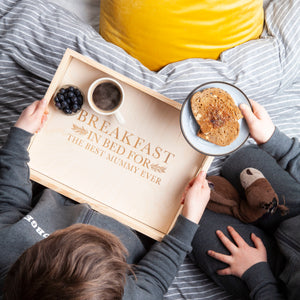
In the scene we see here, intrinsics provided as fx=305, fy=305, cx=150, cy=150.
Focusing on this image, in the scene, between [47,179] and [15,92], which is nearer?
[47,179]

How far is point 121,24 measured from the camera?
865 millimetres

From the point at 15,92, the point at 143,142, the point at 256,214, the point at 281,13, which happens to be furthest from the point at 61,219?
the point at 281,13

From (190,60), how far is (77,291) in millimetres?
675

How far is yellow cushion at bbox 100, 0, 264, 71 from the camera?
818mm

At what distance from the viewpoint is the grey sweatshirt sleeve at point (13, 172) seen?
75cm

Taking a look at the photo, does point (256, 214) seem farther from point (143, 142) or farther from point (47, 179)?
point (47, 179)

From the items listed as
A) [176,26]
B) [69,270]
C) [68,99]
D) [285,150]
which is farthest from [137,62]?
[69,270]

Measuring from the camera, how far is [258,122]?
2.45 ft

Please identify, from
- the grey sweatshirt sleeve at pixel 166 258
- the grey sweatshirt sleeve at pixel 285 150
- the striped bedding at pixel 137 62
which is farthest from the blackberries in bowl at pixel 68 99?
the grey sweatshirt sleeve at pixel 285 150

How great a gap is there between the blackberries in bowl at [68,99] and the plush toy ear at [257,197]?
509mm

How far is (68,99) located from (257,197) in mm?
553

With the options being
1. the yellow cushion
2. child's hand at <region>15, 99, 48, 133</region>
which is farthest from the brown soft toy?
child's hand at <region>15, 99, 48, 133</region>

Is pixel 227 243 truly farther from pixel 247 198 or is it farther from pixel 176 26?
pixel 176 26

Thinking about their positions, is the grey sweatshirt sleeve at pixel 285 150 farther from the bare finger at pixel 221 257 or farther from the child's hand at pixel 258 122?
the bare finger at pixel 221 257
